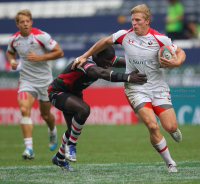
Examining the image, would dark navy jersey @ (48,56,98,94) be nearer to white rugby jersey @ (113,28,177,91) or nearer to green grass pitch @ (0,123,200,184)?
white rugby jersey @ (113,28,177,91)

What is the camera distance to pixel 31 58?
→ 9672mm

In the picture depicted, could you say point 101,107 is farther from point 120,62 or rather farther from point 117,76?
point 117,76

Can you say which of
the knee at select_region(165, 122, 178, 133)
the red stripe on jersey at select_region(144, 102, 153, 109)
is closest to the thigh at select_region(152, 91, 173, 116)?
the red stripe on jersey at select_region(144, 102, 153, 109)

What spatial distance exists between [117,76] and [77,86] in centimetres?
93

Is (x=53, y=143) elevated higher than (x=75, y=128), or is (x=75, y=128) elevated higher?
(x=75, y=128)

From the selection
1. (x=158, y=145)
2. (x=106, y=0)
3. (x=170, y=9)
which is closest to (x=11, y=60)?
(x=158, y=145)

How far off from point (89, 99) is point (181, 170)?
31.3 ft

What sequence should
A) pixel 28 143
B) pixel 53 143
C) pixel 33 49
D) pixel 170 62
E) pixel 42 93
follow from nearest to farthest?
pixel 170 62 → pixel 28 143 → pixel 33 49 → pixel 42 93 → pixel 53 143

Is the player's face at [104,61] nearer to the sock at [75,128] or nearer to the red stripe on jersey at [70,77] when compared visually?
the red stripe on jersey at [70,77]

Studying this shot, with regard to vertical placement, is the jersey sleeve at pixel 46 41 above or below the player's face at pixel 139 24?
below

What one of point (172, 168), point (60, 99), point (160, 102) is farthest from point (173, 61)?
point (60, 99)

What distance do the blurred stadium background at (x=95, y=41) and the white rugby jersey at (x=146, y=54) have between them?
25.6ft

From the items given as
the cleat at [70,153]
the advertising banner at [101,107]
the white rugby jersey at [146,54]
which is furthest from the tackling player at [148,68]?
the advertising banner at [101,107]

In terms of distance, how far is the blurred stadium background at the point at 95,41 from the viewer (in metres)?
15.6
